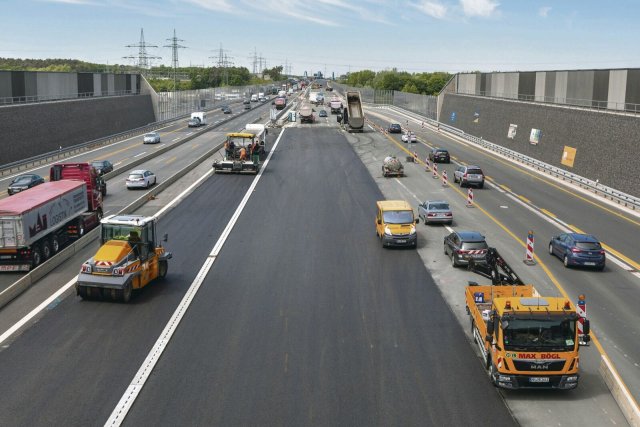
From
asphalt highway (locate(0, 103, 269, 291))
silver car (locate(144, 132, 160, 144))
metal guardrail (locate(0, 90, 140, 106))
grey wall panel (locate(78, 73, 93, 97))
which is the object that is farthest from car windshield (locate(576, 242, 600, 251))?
grey wall panel (locate(78, 73, 93, 97))

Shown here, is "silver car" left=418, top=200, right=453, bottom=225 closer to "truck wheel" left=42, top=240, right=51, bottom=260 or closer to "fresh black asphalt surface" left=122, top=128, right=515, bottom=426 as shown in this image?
"fresh black asphalt surface" left=122, top=128, right=515, bottom=426

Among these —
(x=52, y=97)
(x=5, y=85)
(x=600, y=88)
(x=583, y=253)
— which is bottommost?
(x=583, y=253)

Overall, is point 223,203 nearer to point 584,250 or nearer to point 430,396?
point 584,250

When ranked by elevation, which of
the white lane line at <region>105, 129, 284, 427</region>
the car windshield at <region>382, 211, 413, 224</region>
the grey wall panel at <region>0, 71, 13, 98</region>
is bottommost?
the white lane line at <region>105, 129, 284, 427</region>

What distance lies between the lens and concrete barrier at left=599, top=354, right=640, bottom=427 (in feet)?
51.7

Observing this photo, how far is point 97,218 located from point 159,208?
5864 mm

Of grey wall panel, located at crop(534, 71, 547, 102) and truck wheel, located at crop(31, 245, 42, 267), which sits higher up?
grey wall panel, located at crop(534, 71, 547, 102)

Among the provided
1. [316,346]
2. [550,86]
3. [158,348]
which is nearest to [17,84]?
[550,86]

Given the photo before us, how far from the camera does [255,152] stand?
6178cm

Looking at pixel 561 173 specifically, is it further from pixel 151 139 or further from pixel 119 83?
pixel 119 83

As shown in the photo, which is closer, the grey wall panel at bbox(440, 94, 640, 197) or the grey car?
the grey wall panel at bbox(440, 94, 640, 197)

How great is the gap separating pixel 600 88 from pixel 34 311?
173 ft

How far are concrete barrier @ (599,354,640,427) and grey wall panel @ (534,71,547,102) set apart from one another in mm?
Answer: 59568

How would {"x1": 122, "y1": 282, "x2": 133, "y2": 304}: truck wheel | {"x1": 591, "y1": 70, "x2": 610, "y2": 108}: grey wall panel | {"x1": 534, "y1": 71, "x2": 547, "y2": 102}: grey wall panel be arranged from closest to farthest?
1. {"x1": 122, "y1": 282, "x2": 133, "y2": 304}: truck wheel
2. {"x1": 591, "y1": 70, "x2": 610, "y2": 108}: grey wall panel
3. {"x1": 534, "y1": 71, "x2": 547, "y2": 102}: grey wall panel
